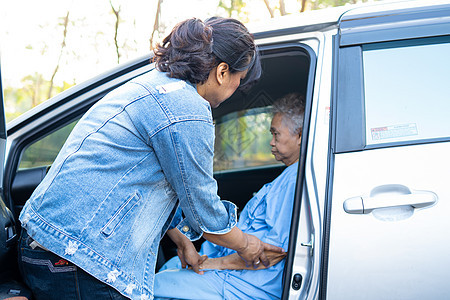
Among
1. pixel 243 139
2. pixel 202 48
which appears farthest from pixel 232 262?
pixel 243 139

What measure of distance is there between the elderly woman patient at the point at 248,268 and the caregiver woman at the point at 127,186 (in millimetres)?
492

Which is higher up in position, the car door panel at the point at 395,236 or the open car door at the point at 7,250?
the car door panel at the point at 395,236

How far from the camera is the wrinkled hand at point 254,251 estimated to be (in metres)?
1.76

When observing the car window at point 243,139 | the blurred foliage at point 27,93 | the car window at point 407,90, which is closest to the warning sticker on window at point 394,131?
the car window at point 407,90

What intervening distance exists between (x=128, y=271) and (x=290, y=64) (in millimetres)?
1754

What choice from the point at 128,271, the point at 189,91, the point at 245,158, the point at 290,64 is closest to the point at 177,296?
the point at 128,271

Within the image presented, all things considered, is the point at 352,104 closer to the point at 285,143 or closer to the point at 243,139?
the point at 285,143

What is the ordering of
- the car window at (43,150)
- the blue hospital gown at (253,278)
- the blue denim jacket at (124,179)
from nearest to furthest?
1. the blue denim jacket at (124,179)
2. the blue hospital gown at (253,278)
3. the car window at (43,150)

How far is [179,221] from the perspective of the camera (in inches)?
75.7

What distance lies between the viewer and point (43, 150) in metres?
2.28

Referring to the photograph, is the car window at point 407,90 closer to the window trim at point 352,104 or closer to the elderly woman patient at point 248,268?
the window trim at point 352,104

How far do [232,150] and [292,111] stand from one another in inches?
35.2

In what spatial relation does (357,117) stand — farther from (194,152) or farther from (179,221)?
(179,221)

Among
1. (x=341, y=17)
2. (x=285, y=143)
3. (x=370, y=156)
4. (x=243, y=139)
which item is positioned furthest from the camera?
(x=243, y=139)
